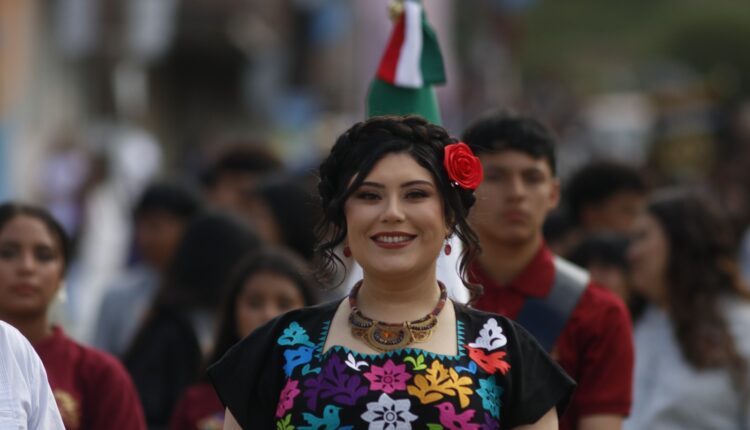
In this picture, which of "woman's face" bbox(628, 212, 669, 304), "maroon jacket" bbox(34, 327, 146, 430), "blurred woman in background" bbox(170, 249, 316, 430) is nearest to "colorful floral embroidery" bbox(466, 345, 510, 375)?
"maroon jacket" bbox(34, 327, 146, 430)

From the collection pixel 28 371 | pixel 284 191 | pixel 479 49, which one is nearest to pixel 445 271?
pixel 28 371

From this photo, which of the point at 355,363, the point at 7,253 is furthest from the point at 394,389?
the point at 7,253

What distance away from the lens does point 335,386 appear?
3.94 metres

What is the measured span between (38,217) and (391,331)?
76.9 inches

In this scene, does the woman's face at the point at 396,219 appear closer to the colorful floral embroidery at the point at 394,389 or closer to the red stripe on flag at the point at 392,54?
A: the colorful floral embroidery at the point at 394,389

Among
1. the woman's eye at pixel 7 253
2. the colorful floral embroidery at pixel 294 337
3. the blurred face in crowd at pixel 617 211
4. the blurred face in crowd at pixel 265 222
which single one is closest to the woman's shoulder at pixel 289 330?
the colorful floral embroidery at pixel 294 337

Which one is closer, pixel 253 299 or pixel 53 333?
pixel 53 333

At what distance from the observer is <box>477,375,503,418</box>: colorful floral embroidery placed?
3951 mm

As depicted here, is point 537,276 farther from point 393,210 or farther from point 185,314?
point 185,314

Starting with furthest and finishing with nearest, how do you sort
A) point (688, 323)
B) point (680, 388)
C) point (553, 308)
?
point (688, 323)
point (680, 388)
point (553, 308)

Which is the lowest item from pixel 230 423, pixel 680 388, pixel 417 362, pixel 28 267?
pixel 680 388

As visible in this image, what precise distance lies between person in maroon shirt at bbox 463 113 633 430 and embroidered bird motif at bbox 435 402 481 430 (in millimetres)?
1311

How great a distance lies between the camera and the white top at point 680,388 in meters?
6.27

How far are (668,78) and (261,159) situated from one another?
34.6m
